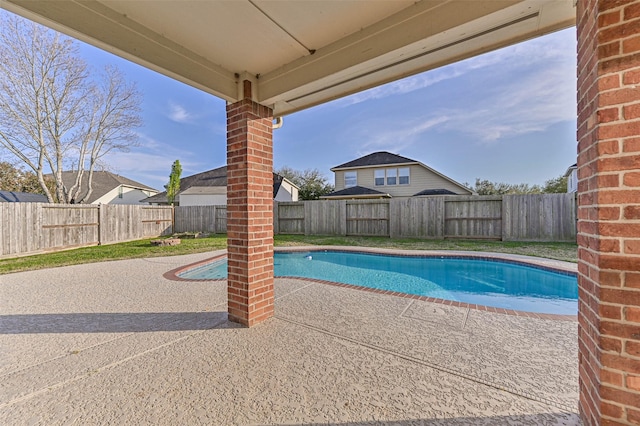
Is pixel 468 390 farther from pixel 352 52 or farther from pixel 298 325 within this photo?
pixel 352 52

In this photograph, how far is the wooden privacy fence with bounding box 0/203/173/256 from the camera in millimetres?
8383

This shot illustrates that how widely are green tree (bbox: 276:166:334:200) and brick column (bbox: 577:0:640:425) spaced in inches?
1041

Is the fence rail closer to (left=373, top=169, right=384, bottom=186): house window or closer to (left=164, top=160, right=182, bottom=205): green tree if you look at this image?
(left=373, top=169, right=384, bottom=186): house window

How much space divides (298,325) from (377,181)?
1650 centimetres

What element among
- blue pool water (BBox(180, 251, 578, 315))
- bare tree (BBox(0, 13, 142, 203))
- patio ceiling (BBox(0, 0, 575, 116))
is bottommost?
blue pool water (BBox(180, 251, 578, 315))

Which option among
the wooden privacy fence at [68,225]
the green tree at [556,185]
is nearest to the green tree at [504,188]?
the green tree at [556,185]

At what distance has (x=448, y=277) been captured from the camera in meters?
7.04

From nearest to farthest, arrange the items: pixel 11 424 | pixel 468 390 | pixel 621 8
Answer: pixel 621 8 < pixel 11 424 < pixel 468 390

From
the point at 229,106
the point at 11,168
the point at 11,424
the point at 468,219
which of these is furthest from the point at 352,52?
the point at 11,168

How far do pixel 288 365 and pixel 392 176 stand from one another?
1732 cm

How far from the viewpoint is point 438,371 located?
88.5 inches

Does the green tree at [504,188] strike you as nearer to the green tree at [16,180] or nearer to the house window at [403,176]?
the house window at [403,176]

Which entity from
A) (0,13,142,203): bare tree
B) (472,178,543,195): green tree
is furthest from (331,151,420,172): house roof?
(0,13,142,203): bare tree

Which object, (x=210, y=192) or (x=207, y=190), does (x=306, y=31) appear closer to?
(x=210, y=192)
